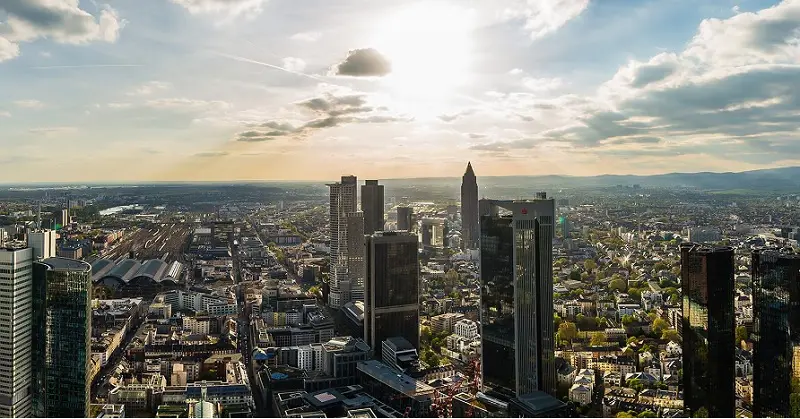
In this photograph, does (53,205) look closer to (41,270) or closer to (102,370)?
(102,370)

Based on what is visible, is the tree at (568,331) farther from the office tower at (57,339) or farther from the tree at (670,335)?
the office tower at (57,339)

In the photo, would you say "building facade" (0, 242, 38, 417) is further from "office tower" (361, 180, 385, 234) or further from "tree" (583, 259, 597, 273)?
Result: "tree" (583, 259, 597, 273)

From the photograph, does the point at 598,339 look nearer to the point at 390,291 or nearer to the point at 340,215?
the point at 390,291

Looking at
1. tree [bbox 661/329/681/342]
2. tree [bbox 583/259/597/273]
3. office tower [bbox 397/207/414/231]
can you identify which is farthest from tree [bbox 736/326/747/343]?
office tower [bbox 397/207/414/231]

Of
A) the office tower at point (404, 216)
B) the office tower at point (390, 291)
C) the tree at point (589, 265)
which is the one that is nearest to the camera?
the office tower at point (390, 291)

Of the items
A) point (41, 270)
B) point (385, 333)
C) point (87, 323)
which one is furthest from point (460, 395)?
point (41, 270)

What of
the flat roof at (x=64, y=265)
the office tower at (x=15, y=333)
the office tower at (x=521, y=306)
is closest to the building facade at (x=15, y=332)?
the office tower at (x=15, y=333)
